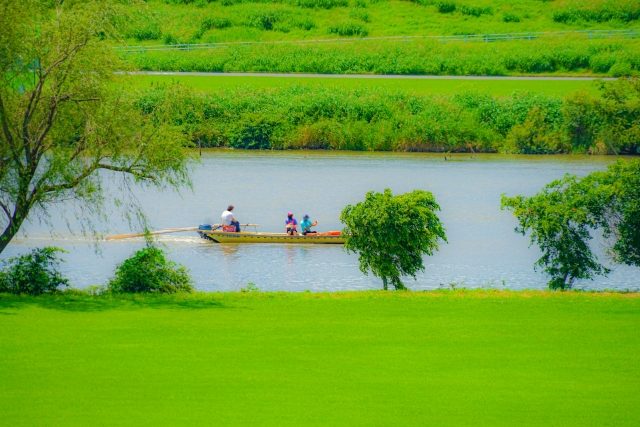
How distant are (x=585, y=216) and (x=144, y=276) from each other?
10333 mm

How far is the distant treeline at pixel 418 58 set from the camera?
80.1 m

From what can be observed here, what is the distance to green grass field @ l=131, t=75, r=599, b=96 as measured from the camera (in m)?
71.8

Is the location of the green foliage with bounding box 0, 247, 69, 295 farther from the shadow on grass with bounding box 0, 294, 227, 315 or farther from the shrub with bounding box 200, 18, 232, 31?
the shrub with bounding box 200, 18, 232, 31

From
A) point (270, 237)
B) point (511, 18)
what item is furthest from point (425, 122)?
point (511, 18)

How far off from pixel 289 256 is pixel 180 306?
1309 centimetres

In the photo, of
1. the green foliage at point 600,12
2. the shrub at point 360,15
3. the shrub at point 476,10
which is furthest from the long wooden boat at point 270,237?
the green foliage at point 600,12

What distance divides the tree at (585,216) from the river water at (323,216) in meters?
3.34

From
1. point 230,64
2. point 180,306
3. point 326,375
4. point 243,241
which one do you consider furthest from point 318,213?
point 230,64

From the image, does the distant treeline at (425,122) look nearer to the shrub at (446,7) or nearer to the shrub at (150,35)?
the shrub at (150,35)

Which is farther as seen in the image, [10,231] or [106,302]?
[10,231]

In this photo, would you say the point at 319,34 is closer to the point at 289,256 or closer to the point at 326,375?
the point at 289,256

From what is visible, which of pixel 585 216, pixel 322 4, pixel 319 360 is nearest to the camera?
pixel 319 360

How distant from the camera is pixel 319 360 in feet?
48.3

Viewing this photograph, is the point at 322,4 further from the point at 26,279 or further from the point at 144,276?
the point at 26,279
